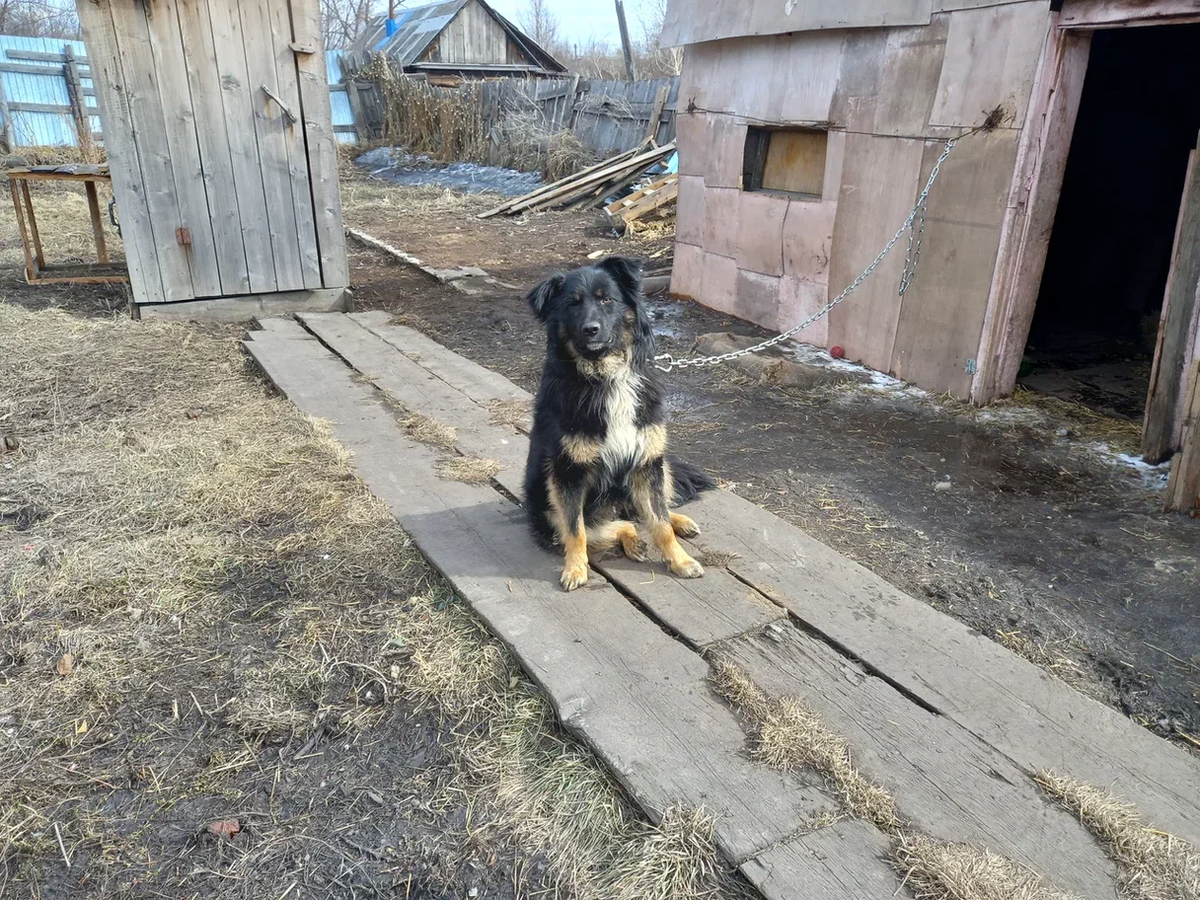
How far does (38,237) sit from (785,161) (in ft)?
27.1

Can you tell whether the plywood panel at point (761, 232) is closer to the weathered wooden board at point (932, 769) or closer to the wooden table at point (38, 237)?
the weathered wooden board at point (932, 769)

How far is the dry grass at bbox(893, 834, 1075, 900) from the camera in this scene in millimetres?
1860

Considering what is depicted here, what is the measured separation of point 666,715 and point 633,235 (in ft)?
36.3

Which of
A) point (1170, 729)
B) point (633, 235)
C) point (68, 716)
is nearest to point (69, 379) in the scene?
point (68, 716)

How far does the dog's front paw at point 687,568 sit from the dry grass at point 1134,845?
4.64 feet

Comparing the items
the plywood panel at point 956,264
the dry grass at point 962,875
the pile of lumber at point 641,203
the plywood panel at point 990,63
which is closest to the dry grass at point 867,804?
the dry grass at point 962,875

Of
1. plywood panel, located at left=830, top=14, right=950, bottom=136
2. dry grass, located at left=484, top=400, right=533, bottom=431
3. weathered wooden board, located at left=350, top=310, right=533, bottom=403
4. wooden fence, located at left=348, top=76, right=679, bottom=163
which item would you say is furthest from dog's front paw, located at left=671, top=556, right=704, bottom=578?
wooden fence, located at left=348, top=76, right=679, bottom=163

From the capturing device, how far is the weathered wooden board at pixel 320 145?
7.14 m

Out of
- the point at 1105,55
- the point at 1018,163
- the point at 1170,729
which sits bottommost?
the point at 1170,729

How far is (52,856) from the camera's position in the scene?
2098 millimetres

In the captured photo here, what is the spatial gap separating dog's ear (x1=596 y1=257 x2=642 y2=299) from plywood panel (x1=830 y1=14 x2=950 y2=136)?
392cm

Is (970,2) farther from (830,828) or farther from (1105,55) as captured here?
(830,828)

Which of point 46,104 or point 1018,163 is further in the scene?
point 46,104

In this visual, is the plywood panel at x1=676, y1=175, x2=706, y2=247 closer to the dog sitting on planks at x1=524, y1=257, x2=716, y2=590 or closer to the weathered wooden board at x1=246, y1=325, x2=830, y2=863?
the weathered wooden board at x1=246, y1=325, x2=830, y2=863
